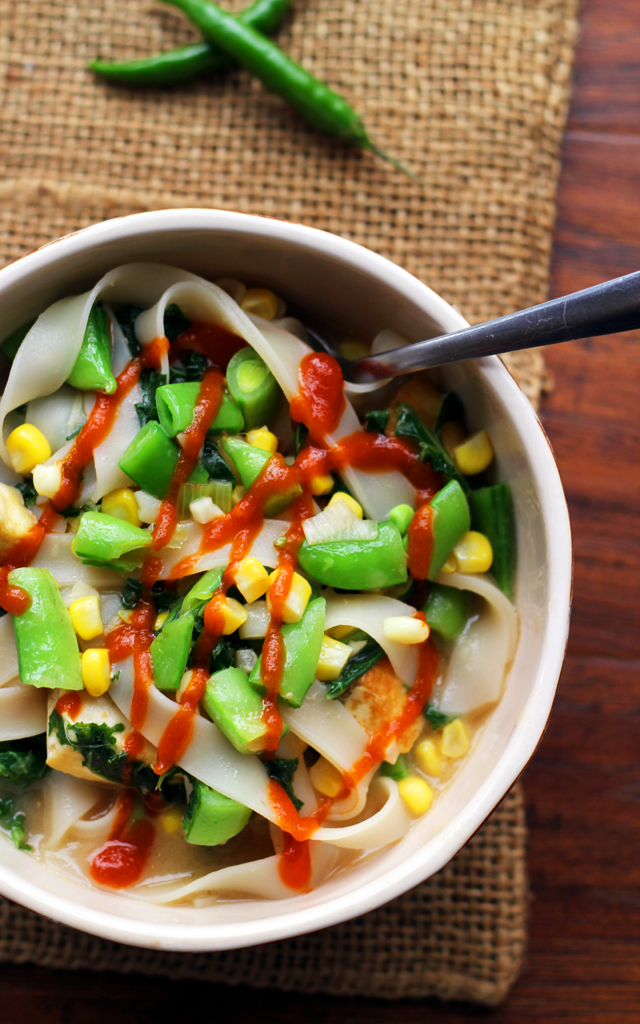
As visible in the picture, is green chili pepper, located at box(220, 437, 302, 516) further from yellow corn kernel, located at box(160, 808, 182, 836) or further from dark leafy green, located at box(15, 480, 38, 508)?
yellow corn kernel, located at box(160, 808, 182, 836)

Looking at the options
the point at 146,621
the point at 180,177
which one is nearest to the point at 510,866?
the point at 146,621

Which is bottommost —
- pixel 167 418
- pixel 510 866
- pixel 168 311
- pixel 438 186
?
pixel 510 866

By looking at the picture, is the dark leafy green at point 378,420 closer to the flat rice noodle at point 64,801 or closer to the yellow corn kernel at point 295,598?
the yellow corn kernel at point 295,598

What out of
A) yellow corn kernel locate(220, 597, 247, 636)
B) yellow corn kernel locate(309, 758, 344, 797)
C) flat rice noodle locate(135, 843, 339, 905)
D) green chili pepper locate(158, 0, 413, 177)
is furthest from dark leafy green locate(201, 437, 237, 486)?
green chili pepper locate(158, 0, 413, 177)

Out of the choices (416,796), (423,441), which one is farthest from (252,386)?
(416,796)

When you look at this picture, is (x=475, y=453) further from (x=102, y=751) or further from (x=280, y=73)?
(x=280, y=73)

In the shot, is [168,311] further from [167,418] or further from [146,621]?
[146,621]
